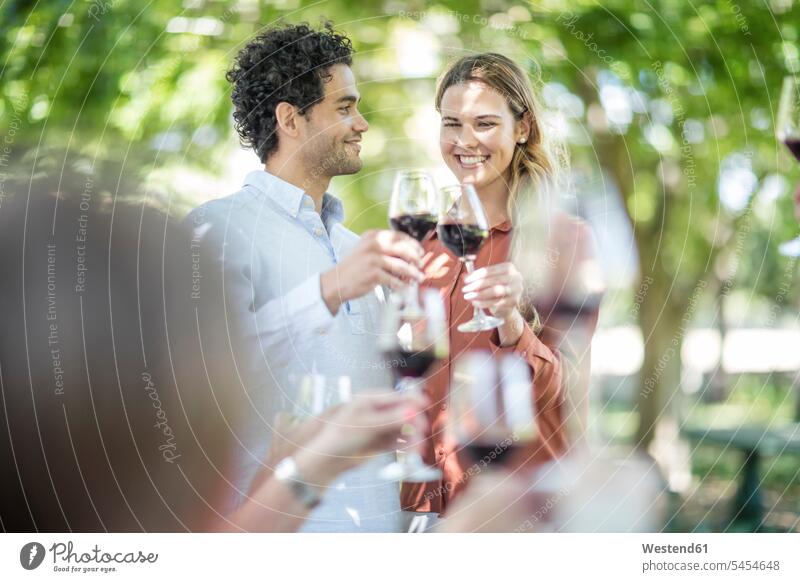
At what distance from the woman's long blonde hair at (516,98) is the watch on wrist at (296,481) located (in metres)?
0.65

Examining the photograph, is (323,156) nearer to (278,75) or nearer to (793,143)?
(278,75)

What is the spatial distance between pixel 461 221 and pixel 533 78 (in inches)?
23.5

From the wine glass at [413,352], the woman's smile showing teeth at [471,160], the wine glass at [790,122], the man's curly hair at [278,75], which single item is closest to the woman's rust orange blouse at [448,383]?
the wine glass at [413,352]

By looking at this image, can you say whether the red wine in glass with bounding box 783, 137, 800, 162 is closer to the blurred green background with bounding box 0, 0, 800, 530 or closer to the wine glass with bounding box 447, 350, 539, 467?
the blurred green background with bounding box 0, 0, 800, 530

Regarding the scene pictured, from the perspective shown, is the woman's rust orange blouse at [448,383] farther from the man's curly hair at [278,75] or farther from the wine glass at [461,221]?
the man's curly hair at [278,75]

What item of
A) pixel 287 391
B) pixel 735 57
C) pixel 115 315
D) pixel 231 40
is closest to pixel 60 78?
pixel 231 40

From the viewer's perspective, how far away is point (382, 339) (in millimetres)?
1701

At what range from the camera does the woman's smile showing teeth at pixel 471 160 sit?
1667mm

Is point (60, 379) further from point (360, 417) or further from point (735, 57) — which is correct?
point (735, 57)

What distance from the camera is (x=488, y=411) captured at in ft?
5.80
